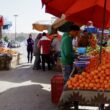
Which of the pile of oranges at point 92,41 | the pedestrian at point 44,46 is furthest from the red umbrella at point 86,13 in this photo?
the pedestrian at point 44,46

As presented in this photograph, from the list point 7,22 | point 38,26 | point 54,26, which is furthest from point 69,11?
point 7,22

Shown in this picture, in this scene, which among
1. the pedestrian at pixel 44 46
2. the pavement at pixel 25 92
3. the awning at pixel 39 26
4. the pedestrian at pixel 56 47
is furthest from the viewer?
the awning at pixel 39 26

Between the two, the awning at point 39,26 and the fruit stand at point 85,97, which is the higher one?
the awning at point 39,26

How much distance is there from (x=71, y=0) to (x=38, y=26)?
13877mm

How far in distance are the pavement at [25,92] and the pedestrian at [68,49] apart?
109cm

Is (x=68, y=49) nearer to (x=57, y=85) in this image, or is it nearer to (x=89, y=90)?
(x=57, y=85)

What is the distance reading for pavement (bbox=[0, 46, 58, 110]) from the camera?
10367 mm

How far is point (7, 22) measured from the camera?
26.3 metres

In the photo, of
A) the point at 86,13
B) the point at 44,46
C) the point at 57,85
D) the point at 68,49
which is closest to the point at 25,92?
the point at 57,85

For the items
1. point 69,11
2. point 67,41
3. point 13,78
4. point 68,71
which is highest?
point 69,11

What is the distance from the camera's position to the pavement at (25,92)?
34.0ft

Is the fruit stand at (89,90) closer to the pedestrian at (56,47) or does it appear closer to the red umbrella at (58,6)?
the red umbrella at (58,6)

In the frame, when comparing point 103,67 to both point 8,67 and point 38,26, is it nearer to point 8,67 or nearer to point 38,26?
point 8,67

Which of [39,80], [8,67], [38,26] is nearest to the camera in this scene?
[39,80]
